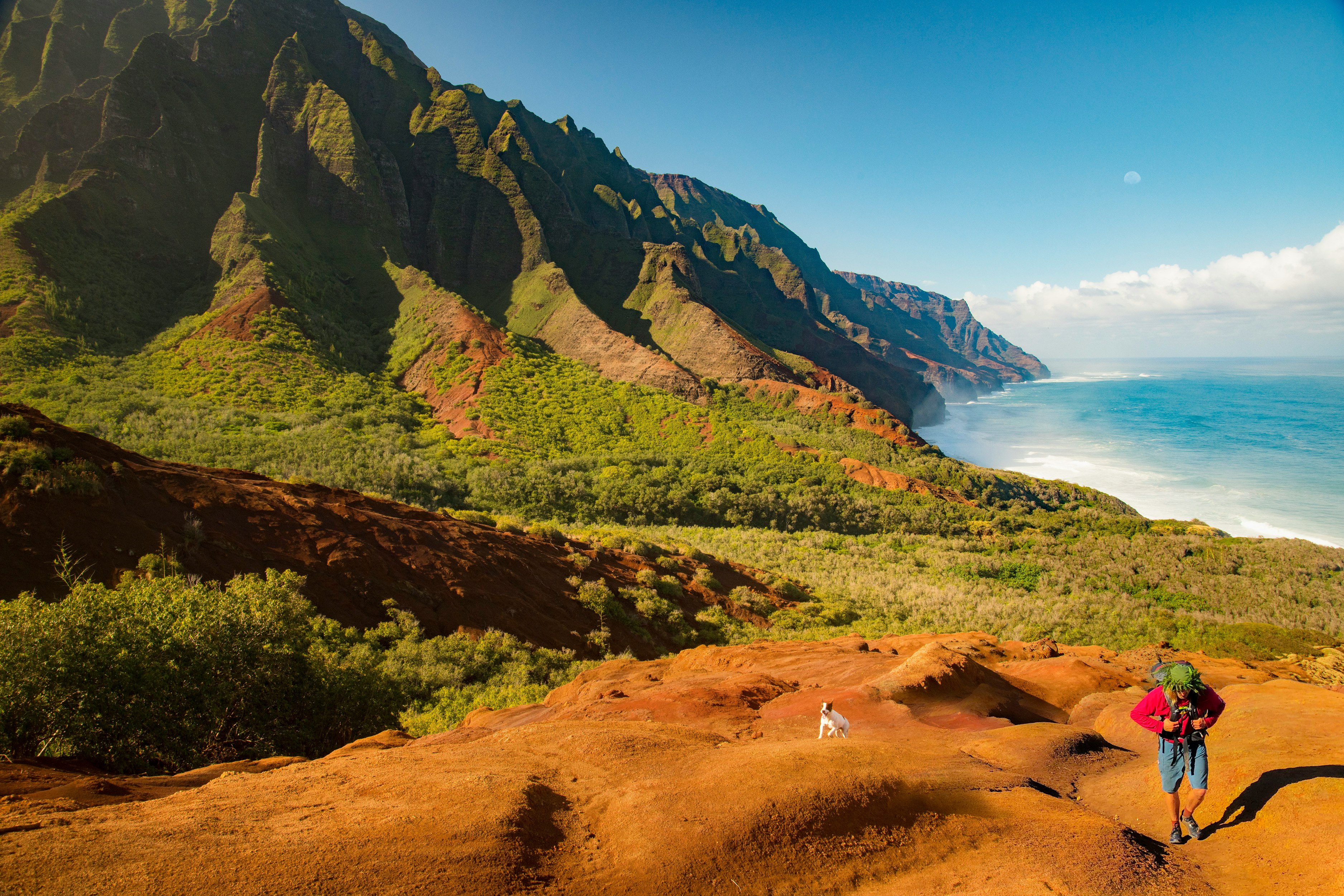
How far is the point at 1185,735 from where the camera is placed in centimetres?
496

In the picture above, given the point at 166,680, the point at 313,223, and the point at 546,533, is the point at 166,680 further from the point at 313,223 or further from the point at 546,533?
the point at 313,223

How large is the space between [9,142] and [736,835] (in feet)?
271

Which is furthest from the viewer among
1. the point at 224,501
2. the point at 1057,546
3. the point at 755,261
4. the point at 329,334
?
the point at 755,261

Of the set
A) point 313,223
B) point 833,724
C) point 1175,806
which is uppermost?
point 313,223

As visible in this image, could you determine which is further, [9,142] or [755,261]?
[755,261]

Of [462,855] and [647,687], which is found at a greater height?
[462,855]

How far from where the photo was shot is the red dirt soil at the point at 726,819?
3.55 m

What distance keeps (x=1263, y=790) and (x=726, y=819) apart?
4459 mm

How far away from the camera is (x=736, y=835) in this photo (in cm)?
434

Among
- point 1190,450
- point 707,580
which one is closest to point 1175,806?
point 707,580

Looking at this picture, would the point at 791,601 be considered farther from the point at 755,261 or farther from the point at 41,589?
the point at 755,261

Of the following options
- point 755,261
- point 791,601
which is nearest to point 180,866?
point 791,601

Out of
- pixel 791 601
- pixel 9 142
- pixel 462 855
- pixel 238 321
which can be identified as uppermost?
pixel 9 142

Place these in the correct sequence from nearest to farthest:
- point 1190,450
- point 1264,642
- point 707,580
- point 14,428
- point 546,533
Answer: point 14,428 < point 1264,642 < point 707,580 < point 546,533 < point 1190,450
